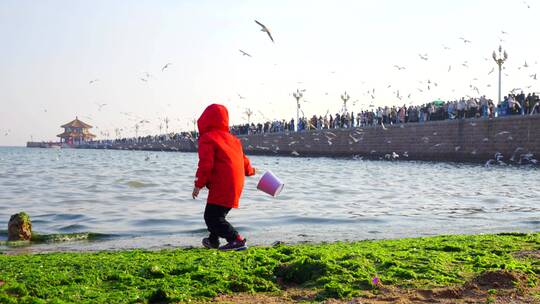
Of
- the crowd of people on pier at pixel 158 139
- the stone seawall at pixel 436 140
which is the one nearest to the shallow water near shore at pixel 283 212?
the stone seawall at pixel 436 140

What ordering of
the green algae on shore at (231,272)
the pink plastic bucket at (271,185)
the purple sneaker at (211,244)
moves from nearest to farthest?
the green algae on shore at (231,272) < the purple sneaker at (211,244) < the pink plastic bucket at (271,185)

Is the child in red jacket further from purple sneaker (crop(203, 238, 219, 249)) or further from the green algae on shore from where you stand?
the green algae on shore

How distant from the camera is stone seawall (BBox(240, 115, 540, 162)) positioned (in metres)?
30.9

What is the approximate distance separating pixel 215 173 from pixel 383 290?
2.11 meters

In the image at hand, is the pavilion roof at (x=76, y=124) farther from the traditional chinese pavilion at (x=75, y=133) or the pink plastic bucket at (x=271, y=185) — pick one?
the pink plastic bucket at (x=271, y=185)

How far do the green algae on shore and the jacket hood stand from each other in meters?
1.07

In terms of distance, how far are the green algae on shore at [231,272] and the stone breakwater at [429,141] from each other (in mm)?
26746

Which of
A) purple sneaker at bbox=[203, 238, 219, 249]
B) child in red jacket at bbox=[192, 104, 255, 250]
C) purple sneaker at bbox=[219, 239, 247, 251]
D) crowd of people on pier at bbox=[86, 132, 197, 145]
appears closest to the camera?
child in red jacket at bbox=[192, 104, 255, 250]

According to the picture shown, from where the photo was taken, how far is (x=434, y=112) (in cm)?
3806

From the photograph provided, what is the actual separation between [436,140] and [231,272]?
111ft

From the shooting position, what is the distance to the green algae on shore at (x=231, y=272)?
156 inches

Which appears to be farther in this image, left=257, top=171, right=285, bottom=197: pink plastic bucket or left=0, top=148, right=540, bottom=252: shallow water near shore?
left=0, top=148, right=540, bottom=252: shallow water near shore

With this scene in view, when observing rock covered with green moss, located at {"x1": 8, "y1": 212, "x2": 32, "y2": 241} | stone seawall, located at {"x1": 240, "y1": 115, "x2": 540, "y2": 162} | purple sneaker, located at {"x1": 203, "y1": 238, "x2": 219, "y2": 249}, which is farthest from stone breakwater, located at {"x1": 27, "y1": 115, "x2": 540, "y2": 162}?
purple sneaker, located at {"x1": 203, "y1": 238, "x2": 219, "y2": 249}

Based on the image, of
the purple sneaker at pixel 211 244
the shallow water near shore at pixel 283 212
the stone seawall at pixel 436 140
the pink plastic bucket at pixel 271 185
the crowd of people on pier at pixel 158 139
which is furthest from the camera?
the crowd of people on pier at pixel 158 139
